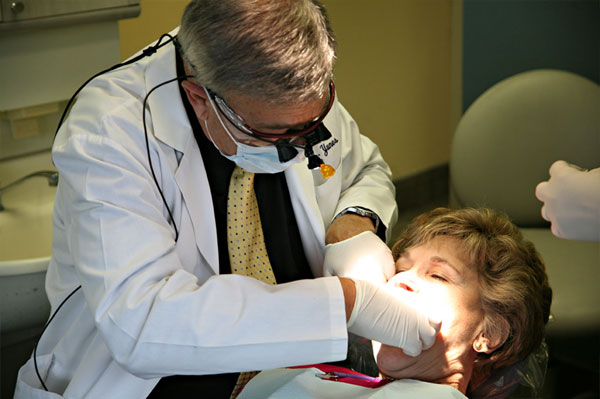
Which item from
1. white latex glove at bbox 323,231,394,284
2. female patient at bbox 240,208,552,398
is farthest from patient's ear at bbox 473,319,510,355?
white latex glove at bbox 323,231,394,284

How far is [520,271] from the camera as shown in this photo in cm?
153

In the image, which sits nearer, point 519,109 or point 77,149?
point 77,149

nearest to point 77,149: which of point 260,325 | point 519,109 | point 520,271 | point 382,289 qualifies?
point 260,325

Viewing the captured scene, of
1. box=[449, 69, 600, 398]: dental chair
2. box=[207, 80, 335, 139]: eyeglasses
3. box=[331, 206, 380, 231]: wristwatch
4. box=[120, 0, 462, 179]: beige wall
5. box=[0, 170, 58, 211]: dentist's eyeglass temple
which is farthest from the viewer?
box=[120, 0, 462, 179]: beige wall

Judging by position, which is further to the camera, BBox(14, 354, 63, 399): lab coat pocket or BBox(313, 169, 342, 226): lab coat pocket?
BBox(313, 169, 342, 226): lab coat pocket

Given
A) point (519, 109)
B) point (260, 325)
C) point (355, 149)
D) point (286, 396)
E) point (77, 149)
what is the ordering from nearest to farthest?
1. point (260, 325)
2. point (77, 149)
3. point (286, 396)
4. point (355, 149)
5. point (519, 109)

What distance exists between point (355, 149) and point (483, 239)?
461 mm

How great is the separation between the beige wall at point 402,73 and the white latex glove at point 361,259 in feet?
6.05

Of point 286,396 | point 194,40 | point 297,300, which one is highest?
point 194,40

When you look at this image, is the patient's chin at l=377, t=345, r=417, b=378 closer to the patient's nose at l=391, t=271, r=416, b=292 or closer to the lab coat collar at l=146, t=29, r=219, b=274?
the patient's nose at l=391, t=271, r=416, b=292

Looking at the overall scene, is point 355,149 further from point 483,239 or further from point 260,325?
point 260,325

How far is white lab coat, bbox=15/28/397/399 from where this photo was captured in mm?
1214

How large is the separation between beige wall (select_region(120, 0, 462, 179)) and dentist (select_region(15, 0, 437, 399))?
1816 mm

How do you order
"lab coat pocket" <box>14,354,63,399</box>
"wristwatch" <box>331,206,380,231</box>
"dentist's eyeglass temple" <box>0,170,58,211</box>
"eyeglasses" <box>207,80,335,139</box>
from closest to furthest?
1. "eyeglasses" <box>207,80,335,139</box>
2. "lab coat pocket" <box>14,354,63,399</box>
3. "wristwatch" <box>331,206,380,231</box>
4. "dentist's eyeglass temple" <box>0,170,58,211</box>
